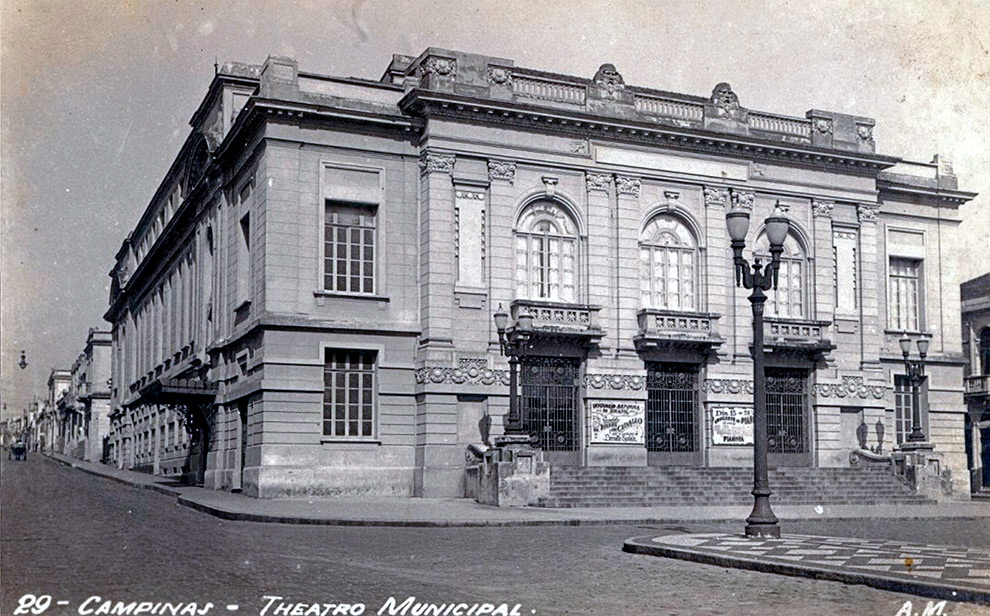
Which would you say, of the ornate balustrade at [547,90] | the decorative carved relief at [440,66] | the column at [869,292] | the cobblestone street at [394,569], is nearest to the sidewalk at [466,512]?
the cobblestone street at [394,569]

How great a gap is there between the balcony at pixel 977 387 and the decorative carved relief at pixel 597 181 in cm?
2616

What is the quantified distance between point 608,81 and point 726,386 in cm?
948

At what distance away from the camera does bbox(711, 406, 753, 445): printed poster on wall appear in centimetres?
3297

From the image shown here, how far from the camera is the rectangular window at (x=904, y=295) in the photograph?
3778 centimetres

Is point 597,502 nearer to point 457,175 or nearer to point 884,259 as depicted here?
point 457,175

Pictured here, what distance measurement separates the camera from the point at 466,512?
23844mm

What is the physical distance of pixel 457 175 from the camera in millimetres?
30656

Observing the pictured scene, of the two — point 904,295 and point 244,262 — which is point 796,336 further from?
point 244,262

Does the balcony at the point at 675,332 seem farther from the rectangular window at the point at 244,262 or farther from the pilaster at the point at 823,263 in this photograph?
the rectangular window at the point at 244,262

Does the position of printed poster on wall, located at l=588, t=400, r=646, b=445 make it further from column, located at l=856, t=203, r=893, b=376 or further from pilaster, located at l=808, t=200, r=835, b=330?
column, located at l=856, t=203, r=893, b=376

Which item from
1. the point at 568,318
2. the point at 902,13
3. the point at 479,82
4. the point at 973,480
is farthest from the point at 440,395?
the point at 973,480

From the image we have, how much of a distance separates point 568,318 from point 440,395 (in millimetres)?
4231

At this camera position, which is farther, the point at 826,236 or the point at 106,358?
the point at 106,358

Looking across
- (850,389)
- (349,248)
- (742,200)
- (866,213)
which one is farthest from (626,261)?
(866,213)
